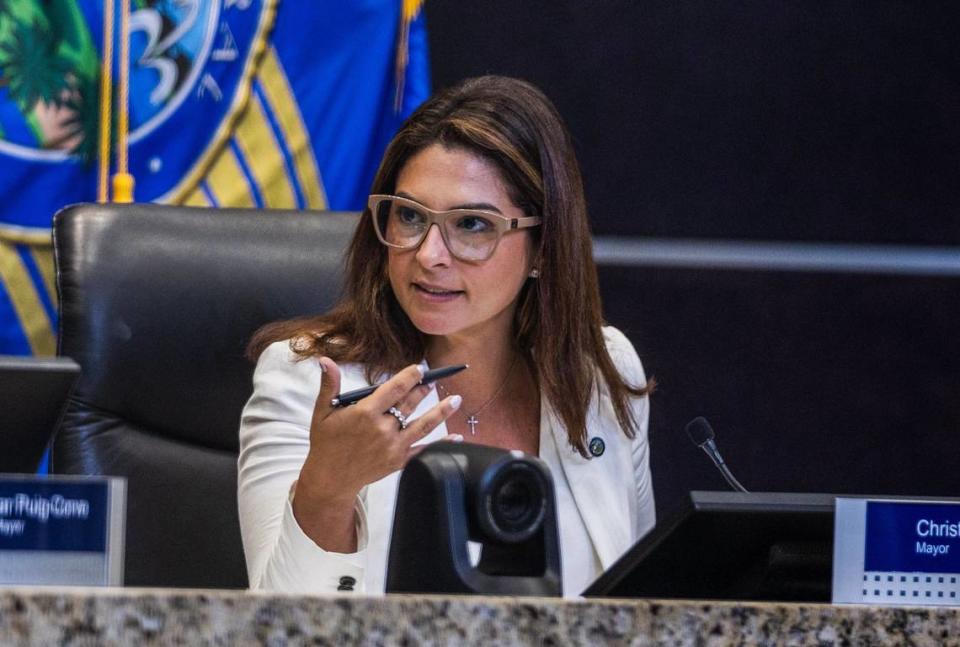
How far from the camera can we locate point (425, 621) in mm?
568

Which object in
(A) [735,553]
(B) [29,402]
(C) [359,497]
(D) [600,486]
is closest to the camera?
(A) [735,553]

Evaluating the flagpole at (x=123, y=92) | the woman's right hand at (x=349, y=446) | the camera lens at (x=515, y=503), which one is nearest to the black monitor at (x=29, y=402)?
the woman's right hand at (x=349, y=446)

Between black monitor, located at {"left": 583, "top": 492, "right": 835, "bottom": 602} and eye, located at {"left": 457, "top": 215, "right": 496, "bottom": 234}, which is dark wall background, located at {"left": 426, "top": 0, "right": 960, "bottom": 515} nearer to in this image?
eye, located at {"left": 457, "top": 215, "right": 496, "bottom": 234}

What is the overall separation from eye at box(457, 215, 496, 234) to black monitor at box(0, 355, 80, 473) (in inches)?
25.7

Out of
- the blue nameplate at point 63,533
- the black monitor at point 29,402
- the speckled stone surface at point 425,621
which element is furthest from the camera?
the black monitor at point 29,402

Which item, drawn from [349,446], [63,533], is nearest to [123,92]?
[349,446]

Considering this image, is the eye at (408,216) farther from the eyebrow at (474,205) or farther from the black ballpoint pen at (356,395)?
the black ballpoint pen at (356,395)

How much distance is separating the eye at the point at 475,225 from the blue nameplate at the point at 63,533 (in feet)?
3.20

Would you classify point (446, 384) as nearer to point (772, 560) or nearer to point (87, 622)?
point (772, 560)

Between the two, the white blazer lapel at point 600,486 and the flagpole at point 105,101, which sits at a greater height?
the flagpole at point 105,101

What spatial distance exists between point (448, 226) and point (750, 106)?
1.31m

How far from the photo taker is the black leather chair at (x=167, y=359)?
1.75 meters

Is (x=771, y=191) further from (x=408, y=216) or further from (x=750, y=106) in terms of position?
(x=408, y=216)

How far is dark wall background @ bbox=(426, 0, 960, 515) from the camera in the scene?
8.95 ft
